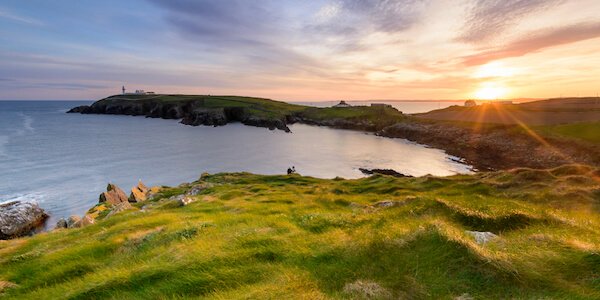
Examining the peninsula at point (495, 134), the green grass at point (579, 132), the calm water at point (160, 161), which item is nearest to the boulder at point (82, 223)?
the calm water at point (160, 161)

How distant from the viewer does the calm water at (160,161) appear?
46.2 metres

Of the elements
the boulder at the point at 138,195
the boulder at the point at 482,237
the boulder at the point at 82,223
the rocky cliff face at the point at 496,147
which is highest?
the boulder at the point at 482,237

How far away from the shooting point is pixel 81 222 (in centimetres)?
2311

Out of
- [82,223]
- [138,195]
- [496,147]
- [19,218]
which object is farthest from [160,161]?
[496,147]

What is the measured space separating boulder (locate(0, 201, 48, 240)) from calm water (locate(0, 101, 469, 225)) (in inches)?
63.3

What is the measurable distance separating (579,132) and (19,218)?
109 metres

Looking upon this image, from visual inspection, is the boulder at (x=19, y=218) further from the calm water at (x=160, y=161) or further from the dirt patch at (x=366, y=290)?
the dirt patch at (x=366, y=290)

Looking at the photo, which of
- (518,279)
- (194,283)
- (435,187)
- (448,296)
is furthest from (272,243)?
(435,187)

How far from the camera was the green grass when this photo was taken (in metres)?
65.3

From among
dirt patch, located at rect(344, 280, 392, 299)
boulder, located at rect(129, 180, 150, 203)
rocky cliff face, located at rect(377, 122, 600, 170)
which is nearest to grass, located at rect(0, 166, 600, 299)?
dirt patch, located at rect(344, 280, 392, 299)

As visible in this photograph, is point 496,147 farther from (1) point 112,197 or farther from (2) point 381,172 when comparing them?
(1) point 112,197

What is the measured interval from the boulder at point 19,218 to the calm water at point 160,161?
161cm

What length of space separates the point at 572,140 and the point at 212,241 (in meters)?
86.0

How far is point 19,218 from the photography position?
32094 millimetres
